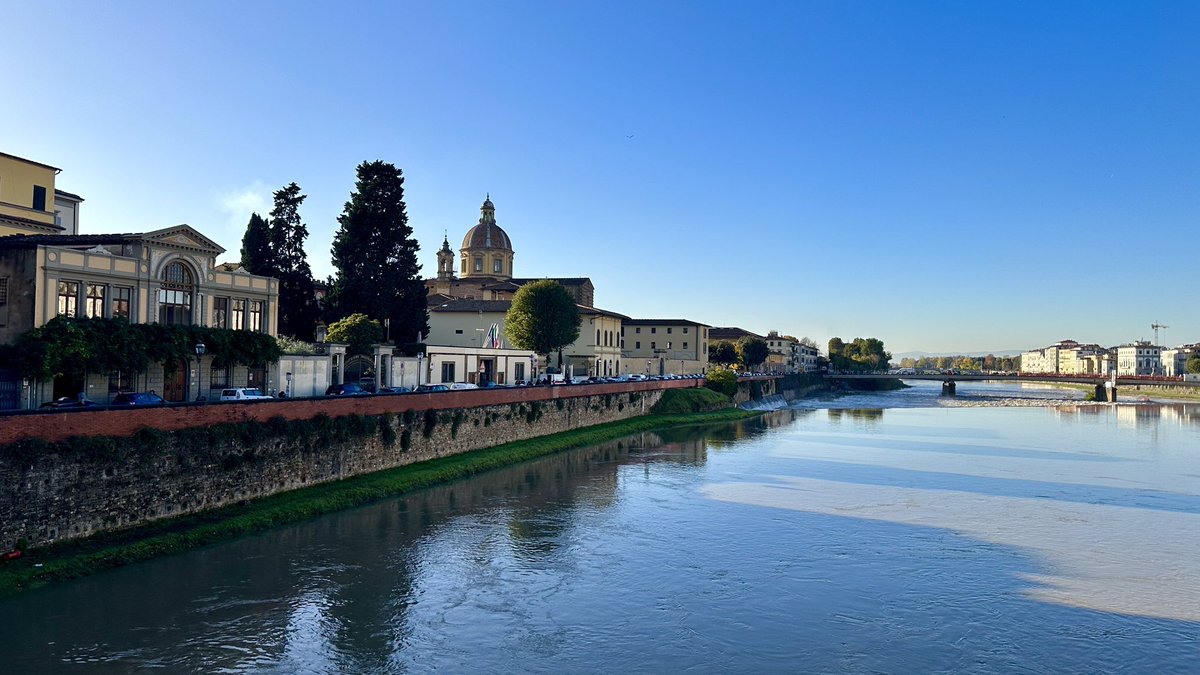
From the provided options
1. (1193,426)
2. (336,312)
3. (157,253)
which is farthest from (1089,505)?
(1193,426)

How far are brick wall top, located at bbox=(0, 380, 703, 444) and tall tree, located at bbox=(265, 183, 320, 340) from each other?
15.9 m

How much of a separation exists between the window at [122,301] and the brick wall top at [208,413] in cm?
677

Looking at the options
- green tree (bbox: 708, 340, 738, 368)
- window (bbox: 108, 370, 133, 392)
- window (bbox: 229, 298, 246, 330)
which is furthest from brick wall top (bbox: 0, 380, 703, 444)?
green tree (bbox: 708, 340, 738, 368)

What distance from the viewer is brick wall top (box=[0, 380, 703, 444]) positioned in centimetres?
1873

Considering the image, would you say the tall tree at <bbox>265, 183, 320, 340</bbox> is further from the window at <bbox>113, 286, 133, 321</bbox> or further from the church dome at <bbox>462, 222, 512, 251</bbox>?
the church dome at <bbox>462, 222, 512, 251</bbox>

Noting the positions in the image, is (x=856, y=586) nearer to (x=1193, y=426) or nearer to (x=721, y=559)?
(x=721, y=559)

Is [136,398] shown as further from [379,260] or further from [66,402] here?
[379,260]

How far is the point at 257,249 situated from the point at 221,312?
17031 millimetres

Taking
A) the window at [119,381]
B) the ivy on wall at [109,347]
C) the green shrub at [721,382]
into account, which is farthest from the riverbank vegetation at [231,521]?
the green shrub at [721,382]

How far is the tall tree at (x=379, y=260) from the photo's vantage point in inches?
1940

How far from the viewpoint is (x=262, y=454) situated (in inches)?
989

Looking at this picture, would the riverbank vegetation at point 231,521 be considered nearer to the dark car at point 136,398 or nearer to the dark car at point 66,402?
the dark car at point 136,398

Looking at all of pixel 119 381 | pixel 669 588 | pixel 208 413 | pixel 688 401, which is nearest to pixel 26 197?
pixel 119 381

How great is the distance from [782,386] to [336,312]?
215 feet
